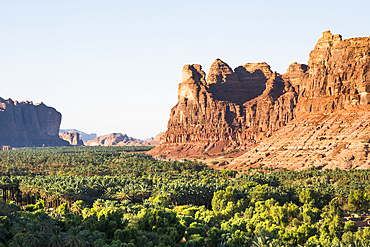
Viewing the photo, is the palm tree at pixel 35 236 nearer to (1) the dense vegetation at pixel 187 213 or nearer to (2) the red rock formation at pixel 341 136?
(1) the dense vegetation at pixel 187 213

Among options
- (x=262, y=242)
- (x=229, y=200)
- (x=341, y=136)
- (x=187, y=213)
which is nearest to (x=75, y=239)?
(x=262, y=242)

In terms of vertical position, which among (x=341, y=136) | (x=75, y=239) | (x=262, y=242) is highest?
(x=341, y=136)

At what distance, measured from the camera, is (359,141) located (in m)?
164

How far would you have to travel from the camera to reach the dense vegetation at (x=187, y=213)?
64.2 meters

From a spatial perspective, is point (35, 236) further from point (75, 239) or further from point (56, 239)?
point (75, 239)

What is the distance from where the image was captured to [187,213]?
89.7 m

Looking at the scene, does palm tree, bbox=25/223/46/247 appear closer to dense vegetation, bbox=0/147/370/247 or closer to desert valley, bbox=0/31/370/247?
dense vegetation, bbox=0/147/370/247

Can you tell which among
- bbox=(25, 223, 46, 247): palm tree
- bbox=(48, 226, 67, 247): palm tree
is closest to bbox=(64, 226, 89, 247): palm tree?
bbox=(48, 226, 67, 247): palm tree

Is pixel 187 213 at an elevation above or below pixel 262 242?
above

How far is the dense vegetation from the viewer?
211 feet

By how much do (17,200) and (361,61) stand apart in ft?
550

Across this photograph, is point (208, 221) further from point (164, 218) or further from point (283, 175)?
point (283, 175)

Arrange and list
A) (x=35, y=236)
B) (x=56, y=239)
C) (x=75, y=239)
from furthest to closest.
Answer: (x=56, y=239), (x=75, y=239), (x=35, y=236)

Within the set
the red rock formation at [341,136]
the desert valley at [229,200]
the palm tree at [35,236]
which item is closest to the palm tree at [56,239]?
the desert valley at [229,200]
